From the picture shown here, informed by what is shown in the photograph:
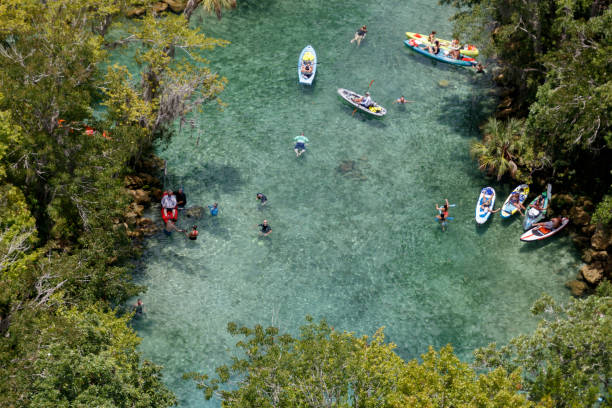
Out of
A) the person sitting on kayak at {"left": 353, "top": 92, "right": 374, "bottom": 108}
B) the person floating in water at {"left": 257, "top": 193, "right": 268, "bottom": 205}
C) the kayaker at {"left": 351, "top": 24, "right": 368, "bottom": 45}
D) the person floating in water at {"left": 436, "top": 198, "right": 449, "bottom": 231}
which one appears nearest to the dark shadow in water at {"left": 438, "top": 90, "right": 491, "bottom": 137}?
the person sitting on kayak at {"left": 353, "top": 92, "right": 374, "bottom": 108}

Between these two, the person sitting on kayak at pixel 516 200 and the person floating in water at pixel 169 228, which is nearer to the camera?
the person floating in water at pixel 169 228

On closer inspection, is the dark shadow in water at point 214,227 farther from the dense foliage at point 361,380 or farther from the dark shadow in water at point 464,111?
the dark shadow in water at point 464,111

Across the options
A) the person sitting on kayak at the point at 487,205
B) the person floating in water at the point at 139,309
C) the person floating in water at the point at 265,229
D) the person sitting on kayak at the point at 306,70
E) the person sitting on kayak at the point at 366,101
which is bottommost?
the person floating in water at the point at 139,309

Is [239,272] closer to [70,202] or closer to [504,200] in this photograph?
[70,202]

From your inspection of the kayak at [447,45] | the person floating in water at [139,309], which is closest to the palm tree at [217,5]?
the kayak at [447,45]

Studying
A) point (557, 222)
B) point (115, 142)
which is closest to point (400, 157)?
point (557, 222)

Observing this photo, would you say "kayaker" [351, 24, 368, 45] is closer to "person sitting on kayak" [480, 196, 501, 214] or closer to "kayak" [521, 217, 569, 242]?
"person sitting on kayak" [480, 196, 501, 214]
